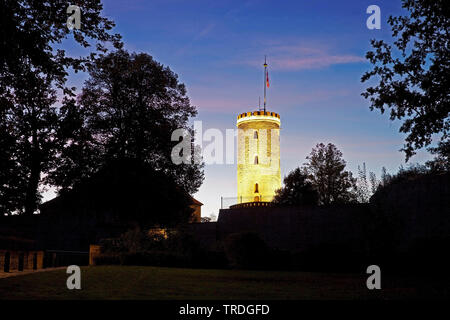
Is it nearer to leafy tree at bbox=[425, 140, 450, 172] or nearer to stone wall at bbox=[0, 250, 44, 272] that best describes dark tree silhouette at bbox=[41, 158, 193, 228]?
stone wall at bbox=[0, 250, 44, 272]

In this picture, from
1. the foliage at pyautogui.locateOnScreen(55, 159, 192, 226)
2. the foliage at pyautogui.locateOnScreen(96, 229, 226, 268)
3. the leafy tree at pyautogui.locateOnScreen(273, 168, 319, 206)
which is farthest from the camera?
the leafy tree at pyautogui.locateOnScreen(273, 168, 319, 206)

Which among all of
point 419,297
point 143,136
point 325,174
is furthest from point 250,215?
point 419,297

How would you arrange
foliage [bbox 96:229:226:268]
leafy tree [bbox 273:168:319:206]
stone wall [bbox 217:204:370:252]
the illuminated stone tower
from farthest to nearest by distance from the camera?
the illuminated stone tower, leafy tree [bbox 273:168:319:206], stone wall [bbox 217:204:370:252], foliage [bbox 96:229:226:268]

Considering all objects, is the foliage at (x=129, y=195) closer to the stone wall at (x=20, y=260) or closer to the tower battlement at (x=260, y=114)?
the stone wall at (x=20, y=260)

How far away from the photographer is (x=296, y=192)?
4891 centimetres

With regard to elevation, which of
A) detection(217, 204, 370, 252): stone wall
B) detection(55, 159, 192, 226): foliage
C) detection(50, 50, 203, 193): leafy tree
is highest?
detection(50, 50, 203, 193): leafy tree

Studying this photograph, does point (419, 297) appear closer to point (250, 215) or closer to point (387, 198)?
point (387, 198)

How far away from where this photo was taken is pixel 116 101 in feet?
102

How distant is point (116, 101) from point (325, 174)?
3266cm

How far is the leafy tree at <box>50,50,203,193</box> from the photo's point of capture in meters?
29.5

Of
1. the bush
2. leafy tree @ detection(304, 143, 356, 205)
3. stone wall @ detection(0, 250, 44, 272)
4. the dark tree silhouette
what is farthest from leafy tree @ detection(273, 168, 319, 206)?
stone wall @ detection(0, 250, 44, 272)

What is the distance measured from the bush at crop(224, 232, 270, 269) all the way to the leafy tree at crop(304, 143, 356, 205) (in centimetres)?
3514

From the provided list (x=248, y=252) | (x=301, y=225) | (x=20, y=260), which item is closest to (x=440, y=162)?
(x=301, y=225)

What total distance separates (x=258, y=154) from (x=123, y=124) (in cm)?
3960
